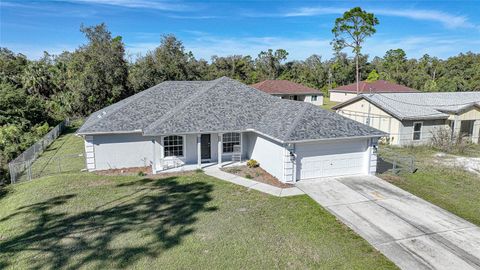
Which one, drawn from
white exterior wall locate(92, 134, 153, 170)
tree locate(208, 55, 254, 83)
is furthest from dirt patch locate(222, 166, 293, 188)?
tree locate(208, 55, 254, 83)

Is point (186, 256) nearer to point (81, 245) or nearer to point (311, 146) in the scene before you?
point (81, 245)

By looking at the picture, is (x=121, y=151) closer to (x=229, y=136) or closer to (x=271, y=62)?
(x=229, y=136)

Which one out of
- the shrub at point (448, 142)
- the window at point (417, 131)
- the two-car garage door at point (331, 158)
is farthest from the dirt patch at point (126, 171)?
the shrub at point (448, 142)

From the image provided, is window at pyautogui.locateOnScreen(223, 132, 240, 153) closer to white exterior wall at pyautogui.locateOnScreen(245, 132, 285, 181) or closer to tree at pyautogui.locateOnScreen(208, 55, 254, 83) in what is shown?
white exterior wall at pyautogui.locateOnScreen(245, 132, 285, 181)

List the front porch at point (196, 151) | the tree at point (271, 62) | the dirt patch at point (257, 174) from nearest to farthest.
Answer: the dirt patch at point (257, 174) → the front porch at point (196, 151) → the tree at point (271, 62)

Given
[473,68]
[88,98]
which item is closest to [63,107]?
[88,98]

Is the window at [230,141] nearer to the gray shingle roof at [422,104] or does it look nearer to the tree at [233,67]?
the gray shingle roof at [422,104]

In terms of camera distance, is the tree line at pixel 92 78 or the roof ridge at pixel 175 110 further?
the tree line at pixel 92 78
